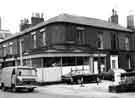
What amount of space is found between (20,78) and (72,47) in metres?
12.0

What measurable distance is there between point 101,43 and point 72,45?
5.77 metres

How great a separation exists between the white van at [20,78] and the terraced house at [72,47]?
5.23 meters

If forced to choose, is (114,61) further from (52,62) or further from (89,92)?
(89,92)

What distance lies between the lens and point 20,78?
21.4 meters

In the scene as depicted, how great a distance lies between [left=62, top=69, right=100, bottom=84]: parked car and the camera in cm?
2700

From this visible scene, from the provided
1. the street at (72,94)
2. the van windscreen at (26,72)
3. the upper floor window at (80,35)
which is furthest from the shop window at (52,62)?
the street at (72,94)

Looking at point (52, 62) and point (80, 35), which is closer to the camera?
point (52, 62)

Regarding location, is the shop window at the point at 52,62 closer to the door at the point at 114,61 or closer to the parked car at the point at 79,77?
the parked car at the point at 79,77

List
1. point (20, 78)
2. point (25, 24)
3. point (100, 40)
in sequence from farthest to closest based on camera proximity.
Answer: point (25, 24), point (100, 40), point (20, 78)

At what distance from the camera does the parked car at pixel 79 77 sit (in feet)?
88.6

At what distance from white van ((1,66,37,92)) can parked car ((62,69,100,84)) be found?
5466mm

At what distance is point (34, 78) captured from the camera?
874 inches

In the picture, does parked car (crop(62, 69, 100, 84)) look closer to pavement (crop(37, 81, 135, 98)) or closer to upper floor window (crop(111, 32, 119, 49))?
pavement (crop(37, 81, 135, 98))

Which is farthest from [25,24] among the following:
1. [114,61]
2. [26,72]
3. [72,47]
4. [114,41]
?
[26,72]
